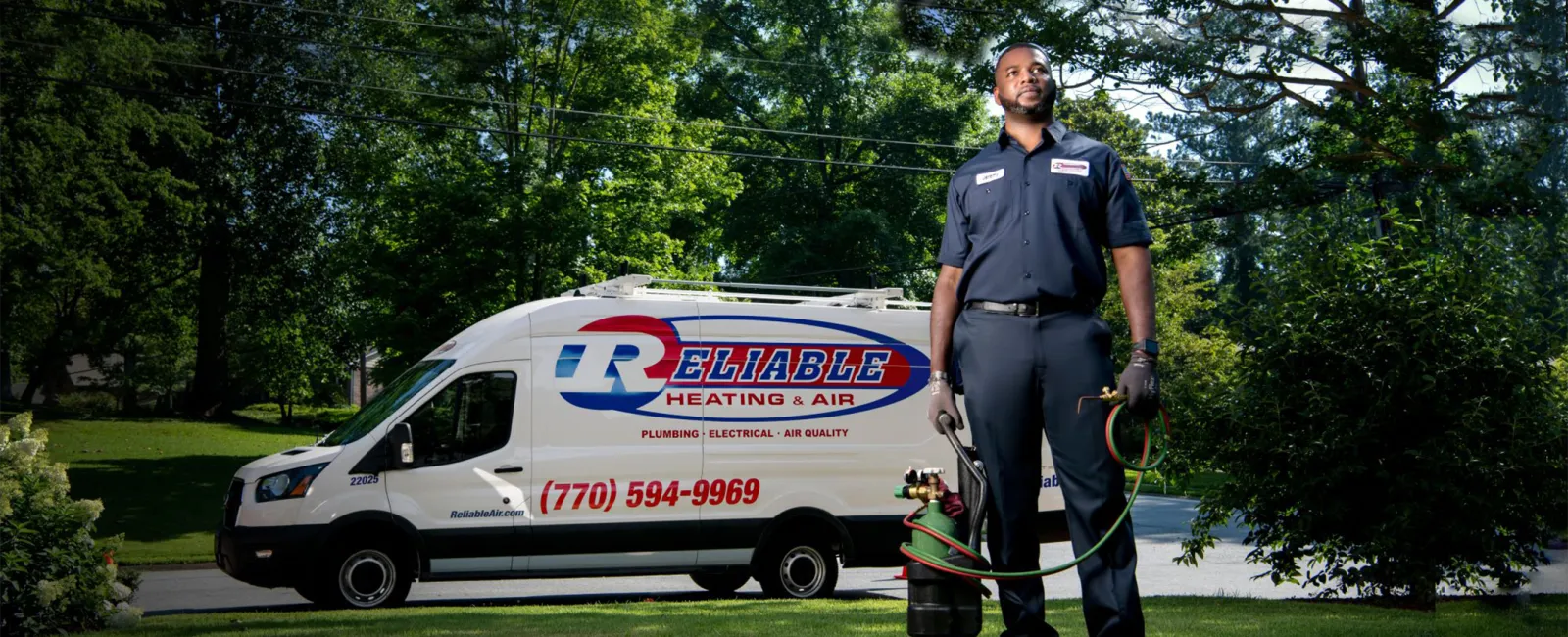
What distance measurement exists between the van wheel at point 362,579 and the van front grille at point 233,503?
0.87 meters

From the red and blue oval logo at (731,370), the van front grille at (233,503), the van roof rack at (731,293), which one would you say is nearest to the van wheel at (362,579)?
the van front grille at (233,503)

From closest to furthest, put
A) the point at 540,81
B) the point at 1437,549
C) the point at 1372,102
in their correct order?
1. the point at 1437,549
2. the point at 1372,102
3. the point at 540,81

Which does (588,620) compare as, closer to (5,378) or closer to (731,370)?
(731,370)

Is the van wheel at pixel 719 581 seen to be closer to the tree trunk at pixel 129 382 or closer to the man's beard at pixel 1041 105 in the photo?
the man's beard at pixel 1041 105

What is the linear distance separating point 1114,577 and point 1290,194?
574 inches

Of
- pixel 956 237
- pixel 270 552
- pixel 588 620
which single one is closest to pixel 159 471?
pixel 270 552

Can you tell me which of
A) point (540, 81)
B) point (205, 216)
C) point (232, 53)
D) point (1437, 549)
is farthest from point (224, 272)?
point (1437, 549)

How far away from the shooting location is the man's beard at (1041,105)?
15.5ft

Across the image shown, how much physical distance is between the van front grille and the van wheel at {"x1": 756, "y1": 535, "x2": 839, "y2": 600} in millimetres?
4666

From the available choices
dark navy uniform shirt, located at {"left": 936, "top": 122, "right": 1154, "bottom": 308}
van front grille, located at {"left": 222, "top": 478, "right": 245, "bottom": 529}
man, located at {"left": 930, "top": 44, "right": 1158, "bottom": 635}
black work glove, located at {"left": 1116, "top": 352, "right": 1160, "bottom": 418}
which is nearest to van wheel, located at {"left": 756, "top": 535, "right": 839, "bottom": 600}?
van front grille, located at {"left": 222, "top": 478, "right": 245, "bottom": 529}

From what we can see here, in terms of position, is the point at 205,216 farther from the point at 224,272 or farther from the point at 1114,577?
the point at 1114,577

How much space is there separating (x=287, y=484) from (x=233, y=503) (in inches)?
23.1

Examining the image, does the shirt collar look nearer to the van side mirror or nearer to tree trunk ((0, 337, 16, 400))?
the van side mirror

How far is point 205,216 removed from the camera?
3775 cm
